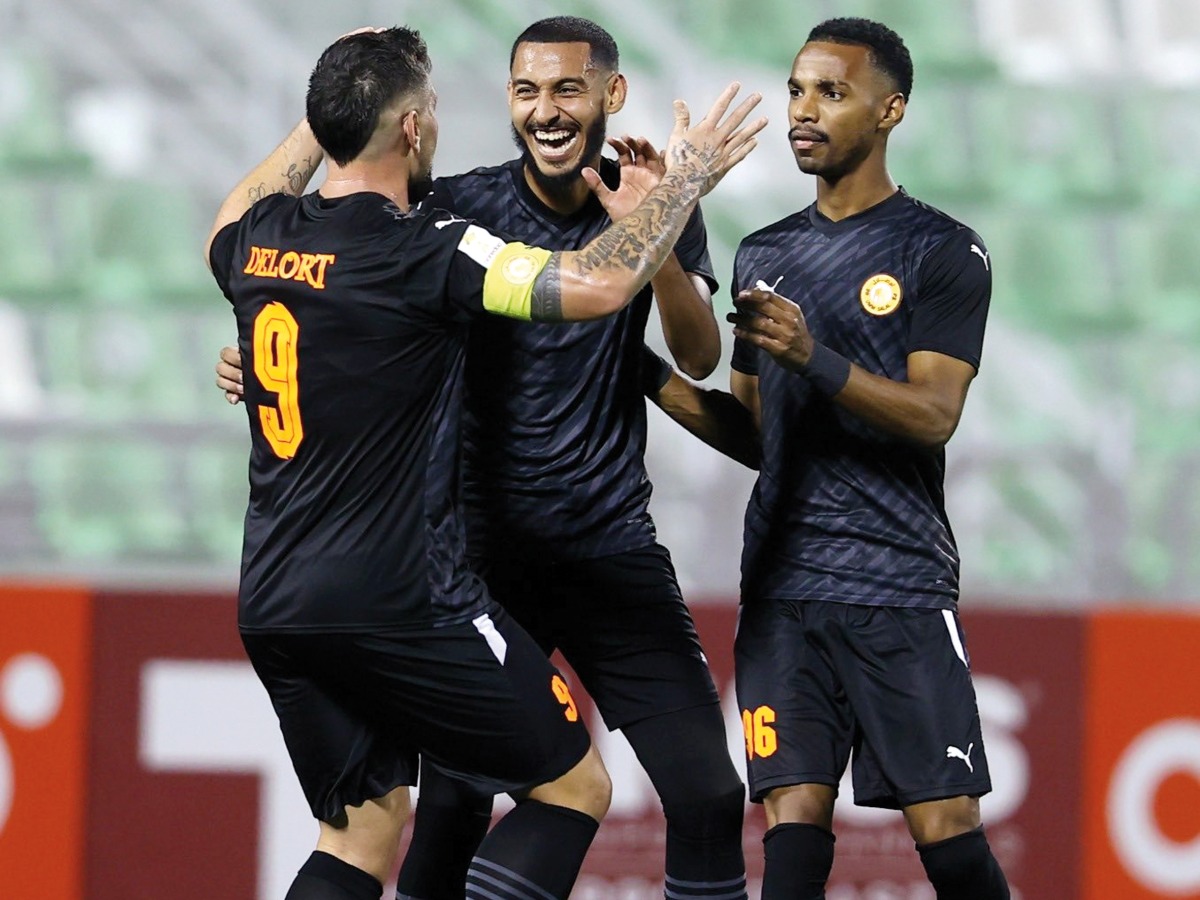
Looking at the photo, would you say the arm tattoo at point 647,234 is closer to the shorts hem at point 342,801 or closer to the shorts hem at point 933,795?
the shorts hem at point 342,801

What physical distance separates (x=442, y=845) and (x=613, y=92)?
4.86ft

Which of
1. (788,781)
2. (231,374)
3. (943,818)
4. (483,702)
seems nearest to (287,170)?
(231,374)

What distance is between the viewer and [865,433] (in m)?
3.68

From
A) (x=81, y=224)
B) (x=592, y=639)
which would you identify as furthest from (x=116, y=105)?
(x=592, y=639)

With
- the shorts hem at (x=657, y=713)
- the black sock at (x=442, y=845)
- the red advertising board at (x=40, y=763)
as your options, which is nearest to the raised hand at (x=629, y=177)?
the shorts hem at (x=657, y=713)

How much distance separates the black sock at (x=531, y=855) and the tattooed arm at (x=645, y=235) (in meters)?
0.88

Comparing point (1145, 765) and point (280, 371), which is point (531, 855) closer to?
point (280, 371)

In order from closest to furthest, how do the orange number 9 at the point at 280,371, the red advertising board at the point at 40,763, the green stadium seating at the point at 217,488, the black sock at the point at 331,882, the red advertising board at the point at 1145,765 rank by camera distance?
the orange number 9 at the point at 280,371
the black sock at the point at 331,882
the red advertising board at the point at 1145,765
the red advertising board at the point at 40,763
the green stadium seating at the point at 217,488

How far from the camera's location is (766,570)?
3756 mm

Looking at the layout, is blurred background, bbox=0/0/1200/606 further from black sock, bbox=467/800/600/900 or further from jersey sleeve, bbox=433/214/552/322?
jersey sleeve, bbox=433/214/552/322

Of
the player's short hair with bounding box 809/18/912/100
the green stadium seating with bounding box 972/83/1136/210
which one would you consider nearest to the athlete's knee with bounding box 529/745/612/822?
the player's short hair with bounding box 809/18/912/100

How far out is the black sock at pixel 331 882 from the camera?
3359mm

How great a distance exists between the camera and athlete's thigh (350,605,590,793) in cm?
327

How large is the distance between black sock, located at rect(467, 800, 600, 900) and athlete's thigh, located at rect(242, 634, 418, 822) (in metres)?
0.21
